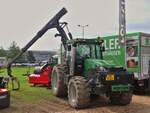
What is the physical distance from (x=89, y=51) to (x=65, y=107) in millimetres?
2825

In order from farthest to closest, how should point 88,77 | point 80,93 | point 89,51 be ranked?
point 89,51
point 88,77
point 80,93

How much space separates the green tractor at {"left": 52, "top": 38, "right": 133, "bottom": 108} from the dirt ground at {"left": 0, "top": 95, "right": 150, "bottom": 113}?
38 centimetres

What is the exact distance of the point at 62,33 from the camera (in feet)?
66.2

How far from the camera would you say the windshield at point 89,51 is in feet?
56.4

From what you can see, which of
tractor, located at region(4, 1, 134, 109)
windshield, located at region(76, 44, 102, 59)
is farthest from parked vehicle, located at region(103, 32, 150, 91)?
tractor, located at region(4, 1, 134, 109)

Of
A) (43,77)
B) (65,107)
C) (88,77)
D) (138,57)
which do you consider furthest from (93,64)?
(43,77)

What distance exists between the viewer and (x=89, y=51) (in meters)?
17.4

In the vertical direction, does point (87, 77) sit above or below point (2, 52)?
below

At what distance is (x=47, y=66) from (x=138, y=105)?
25.6 ft

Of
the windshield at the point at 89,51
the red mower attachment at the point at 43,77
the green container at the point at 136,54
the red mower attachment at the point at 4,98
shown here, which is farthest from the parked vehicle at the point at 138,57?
the red mower attachment at the point at 4,98

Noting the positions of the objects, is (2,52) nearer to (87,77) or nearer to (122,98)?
(87,77)

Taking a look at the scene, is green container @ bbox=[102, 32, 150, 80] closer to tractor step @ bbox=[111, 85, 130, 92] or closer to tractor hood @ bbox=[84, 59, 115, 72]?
tractor hood @ bbox=[84, 59, 115, 72]

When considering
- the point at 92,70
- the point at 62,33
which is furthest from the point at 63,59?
the point at 92,70

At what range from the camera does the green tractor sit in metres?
15.4
